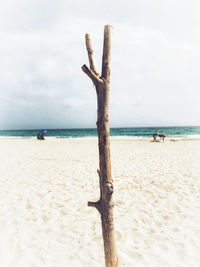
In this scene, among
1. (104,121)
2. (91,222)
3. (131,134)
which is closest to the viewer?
(104,121)

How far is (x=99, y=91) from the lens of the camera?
1994mm

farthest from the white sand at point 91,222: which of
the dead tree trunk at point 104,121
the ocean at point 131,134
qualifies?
the ocean at point 131,134

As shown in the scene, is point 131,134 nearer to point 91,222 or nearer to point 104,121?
point 91,222

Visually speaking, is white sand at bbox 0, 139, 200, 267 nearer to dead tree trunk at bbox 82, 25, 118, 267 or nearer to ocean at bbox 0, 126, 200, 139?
dead tree trunk at bbox 82, 25, 118, 267

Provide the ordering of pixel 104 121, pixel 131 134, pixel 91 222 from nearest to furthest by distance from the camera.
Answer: pixel 104 121, pixel 91 222, pixel 131 134

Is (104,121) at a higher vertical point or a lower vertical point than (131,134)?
higher

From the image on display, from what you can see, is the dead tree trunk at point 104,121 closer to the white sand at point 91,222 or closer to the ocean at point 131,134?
the white sand at point 91,222

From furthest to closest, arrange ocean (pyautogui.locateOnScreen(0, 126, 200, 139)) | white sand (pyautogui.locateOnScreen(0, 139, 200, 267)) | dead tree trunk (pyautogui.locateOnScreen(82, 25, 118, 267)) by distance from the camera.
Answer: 1. ocean (pyautogui.locateOnScreen(0, 126, 200, 139))
2. white sand (pyautogui.locateOnScreen(0, 139, 200, 267))
3. dead tree trunk (pyautogui.locateOnScreen(82, 25, 118, 267))

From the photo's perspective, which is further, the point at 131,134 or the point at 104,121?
the point at 131,134

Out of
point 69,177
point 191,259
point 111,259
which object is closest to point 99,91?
point 111,259

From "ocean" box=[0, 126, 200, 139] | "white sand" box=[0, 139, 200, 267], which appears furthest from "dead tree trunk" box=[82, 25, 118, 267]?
"ocean" box=[0, 126, 200, 139]

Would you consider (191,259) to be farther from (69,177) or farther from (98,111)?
(69,177)

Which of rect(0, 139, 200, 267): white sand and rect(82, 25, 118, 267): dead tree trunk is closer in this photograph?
rect(82, 25, 118, 267): dead tree trunk

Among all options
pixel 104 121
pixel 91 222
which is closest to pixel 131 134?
pixel 91 222
